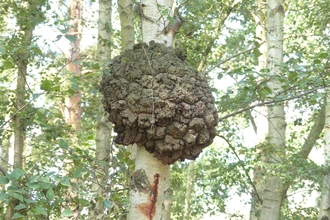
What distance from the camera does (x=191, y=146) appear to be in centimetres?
311

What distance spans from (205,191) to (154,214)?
681 cm

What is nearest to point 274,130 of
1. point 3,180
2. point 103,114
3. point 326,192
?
point 326,192

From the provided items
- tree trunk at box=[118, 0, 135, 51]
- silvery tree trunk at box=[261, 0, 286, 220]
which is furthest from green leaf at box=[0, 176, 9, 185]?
silvery tree trunk at box=[261, 0, 286, 220]

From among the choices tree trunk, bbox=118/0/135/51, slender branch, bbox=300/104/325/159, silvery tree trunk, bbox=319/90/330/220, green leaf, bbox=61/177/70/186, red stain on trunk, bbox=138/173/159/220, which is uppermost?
tree trunk, bbox=118/0/135/51

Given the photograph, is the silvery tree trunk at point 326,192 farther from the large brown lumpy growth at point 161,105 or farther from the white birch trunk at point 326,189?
the large brown lumpy growth at point 161,105

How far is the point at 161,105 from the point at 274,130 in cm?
495

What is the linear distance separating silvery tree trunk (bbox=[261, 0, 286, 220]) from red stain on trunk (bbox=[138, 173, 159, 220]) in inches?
155

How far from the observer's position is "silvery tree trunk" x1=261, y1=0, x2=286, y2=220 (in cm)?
725

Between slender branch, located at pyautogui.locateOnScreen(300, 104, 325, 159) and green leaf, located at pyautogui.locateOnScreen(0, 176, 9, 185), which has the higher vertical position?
slender branch, located at pyautogui.locateOnScreen(300, 104, 325, 159)

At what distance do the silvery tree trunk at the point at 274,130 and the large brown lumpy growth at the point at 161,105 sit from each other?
3.81 metres

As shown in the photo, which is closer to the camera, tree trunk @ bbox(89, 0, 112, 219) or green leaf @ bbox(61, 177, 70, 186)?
green leaf @ bbox(61, 177, 70, 186)

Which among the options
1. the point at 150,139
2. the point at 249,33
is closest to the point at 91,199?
the point at 150,139

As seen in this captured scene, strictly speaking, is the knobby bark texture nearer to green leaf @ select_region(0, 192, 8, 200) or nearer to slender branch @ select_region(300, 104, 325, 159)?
green leaf @ select_region(0, 192, 8, 200)

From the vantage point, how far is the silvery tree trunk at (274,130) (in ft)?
23.8
